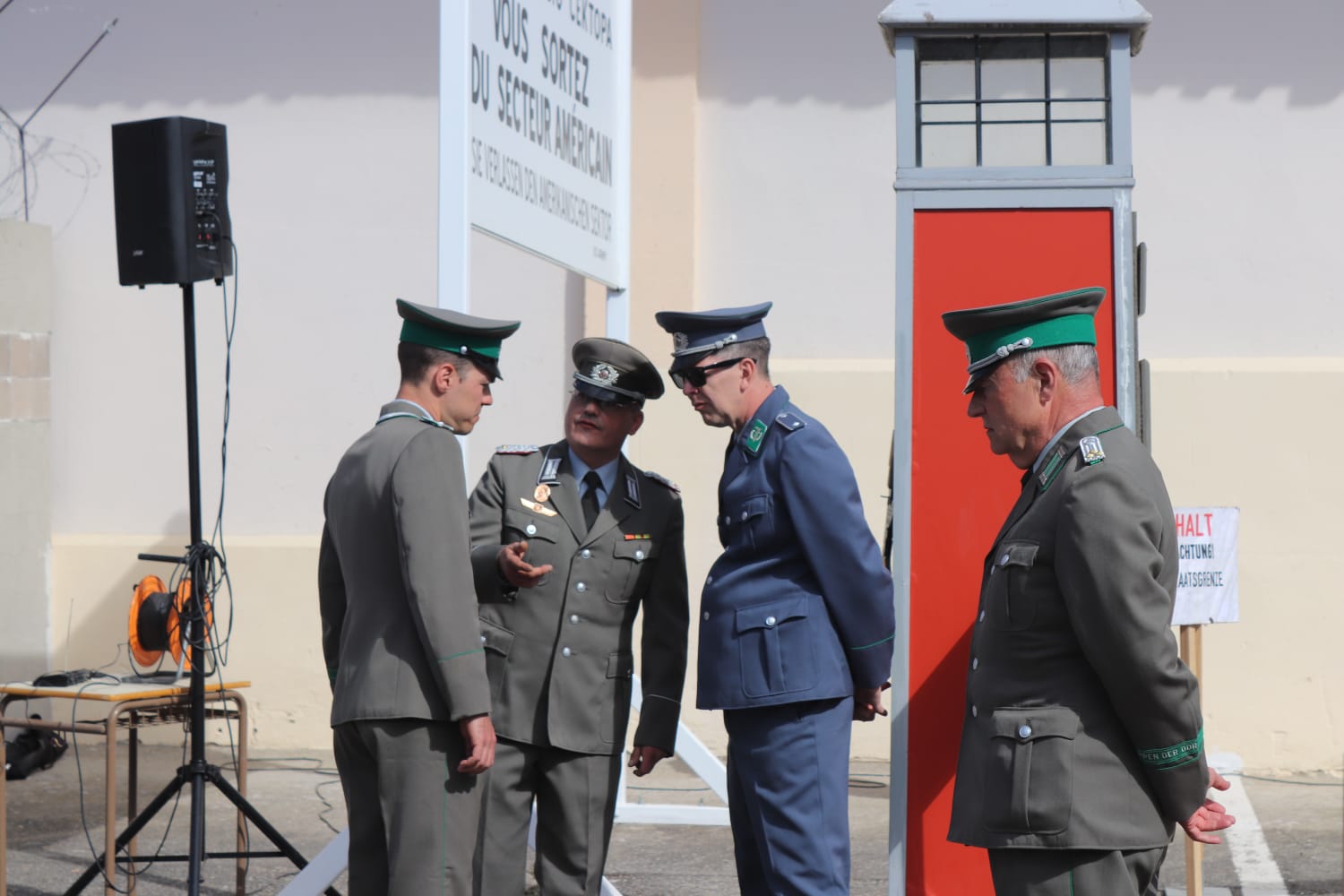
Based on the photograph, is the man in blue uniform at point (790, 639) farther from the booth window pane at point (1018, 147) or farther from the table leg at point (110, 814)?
the table leg at point (110, 814)

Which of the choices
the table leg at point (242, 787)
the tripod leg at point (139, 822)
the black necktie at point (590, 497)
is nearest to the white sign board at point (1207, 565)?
the black necktie at point (590, 497)

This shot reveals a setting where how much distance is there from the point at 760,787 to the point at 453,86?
1941 mm

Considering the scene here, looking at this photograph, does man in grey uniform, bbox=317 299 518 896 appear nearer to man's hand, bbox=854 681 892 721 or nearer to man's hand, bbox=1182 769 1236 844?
man's hand, bbox=854 681 892 721

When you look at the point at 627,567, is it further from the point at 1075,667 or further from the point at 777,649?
the point at 1075,667

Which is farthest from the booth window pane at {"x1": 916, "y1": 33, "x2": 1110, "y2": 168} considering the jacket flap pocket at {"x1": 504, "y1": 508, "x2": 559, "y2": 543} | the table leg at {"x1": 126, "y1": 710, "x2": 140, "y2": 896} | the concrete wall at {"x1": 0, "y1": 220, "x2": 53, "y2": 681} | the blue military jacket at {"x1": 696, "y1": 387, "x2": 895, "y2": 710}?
the concrete wall at {"x1": 0, "y1": 220, "x2": 53, "y2": 681}

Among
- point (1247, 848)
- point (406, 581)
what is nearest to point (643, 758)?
point (406, 581)

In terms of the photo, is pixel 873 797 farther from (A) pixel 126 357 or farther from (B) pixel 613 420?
(A) pixel 126 357

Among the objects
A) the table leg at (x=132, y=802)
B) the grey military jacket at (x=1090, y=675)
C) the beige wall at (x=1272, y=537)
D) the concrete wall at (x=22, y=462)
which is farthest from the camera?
the concrete wall at (x=22, y=462)

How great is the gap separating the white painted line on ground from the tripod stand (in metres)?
2.82

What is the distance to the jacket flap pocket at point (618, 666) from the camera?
11.6ft

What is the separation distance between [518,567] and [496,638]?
24cm

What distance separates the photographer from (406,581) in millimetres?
3000

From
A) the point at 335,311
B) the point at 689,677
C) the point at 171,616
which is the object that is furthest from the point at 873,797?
the point at 335,311

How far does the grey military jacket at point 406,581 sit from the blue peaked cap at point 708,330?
60 centimetres
